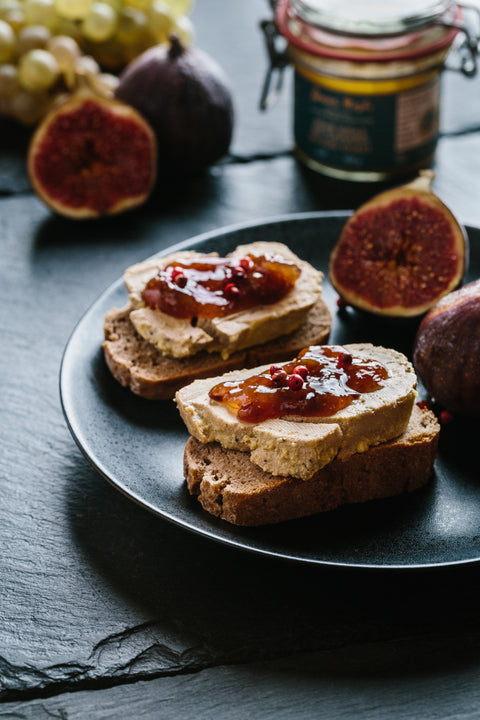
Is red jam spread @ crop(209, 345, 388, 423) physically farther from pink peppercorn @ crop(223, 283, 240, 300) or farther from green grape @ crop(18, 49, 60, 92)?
green grape @ crop(18, 49, 60, 92)

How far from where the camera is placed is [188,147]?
3930 millimetres

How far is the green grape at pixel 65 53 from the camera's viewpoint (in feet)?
13.2

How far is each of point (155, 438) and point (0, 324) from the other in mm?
1044

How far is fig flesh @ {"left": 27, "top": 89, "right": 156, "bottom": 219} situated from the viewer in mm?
3762

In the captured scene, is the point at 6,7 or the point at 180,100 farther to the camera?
the point at 6,7

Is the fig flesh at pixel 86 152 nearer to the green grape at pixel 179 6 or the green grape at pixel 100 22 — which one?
the green grape at pixel 100 22

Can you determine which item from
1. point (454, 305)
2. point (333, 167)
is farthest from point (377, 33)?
point (454, 305)

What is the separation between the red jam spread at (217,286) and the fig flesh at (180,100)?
1.23 meters

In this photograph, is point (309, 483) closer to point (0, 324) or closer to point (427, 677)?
point (427, 677)

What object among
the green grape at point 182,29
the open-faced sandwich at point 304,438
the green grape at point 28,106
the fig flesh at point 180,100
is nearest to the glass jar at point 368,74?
the fig flesh at point 180,100

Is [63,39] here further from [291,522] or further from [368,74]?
[291,522]

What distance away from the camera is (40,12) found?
4168 mm

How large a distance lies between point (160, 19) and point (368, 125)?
1.25 m

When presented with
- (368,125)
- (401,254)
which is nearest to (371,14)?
(368,125)
